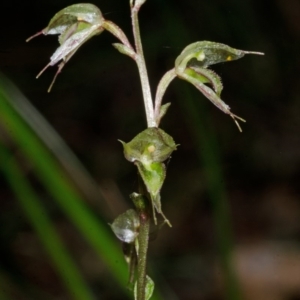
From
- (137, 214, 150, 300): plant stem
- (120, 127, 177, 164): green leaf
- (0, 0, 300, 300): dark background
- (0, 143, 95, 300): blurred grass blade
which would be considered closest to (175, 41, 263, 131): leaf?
(120, 127, 177, 164): green leaf

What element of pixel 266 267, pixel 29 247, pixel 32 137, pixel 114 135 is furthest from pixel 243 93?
pixel 32 137

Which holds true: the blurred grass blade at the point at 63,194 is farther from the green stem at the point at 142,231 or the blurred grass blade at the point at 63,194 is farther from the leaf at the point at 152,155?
the leaf at the point at 152,155

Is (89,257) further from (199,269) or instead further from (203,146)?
(203,146)

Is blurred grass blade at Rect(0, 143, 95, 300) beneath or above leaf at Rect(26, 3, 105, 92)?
beneath

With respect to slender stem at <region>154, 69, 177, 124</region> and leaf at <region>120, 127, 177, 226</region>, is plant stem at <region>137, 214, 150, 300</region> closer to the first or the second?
leaf at <region>120, 127, 177, 226</region>

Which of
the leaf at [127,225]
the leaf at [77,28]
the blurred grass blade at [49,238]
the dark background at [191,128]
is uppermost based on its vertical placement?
the leaf at [77,28]

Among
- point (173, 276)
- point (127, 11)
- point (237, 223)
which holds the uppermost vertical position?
point (127, 11)

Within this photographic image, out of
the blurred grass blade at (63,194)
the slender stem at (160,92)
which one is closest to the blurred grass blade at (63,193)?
the blurred grass blade at (63,194)
